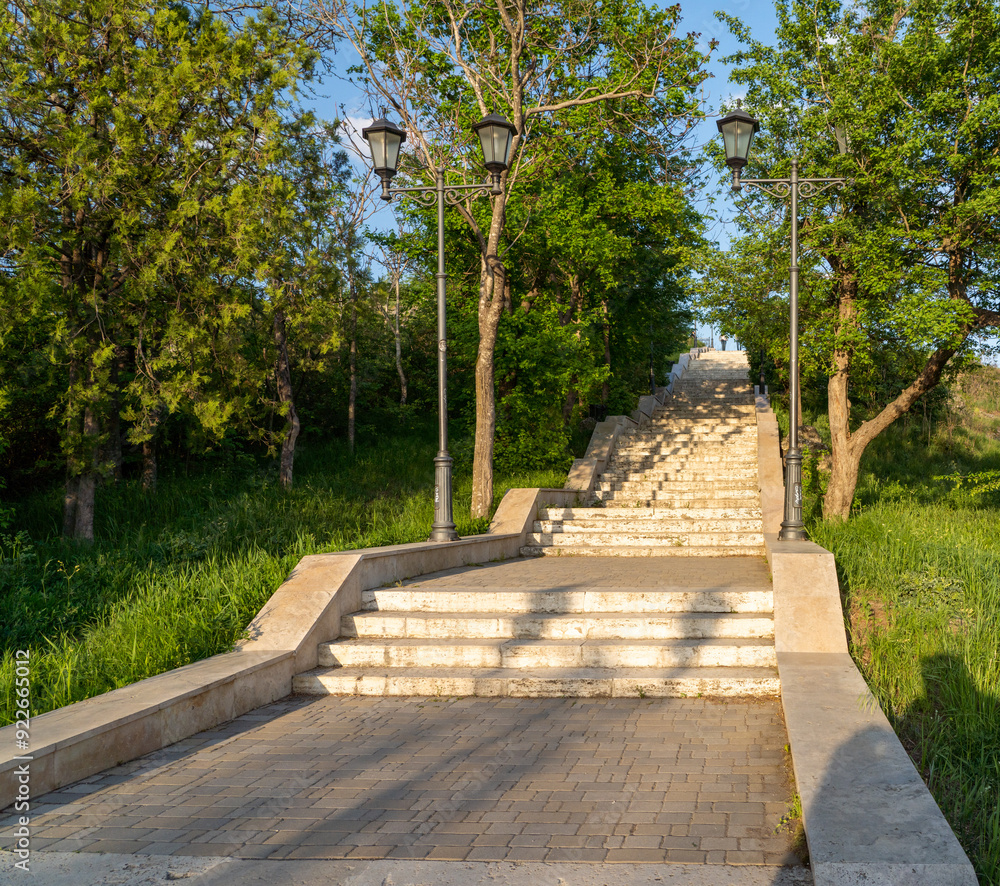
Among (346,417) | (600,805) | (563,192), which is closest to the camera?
(600,805)

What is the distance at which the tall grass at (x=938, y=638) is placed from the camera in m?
4.11

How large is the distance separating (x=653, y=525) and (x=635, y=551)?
109cm

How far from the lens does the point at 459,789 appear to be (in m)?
4.29

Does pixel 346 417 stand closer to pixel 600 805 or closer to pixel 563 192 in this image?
pixel 563 192

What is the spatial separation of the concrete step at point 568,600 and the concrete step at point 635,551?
3609 mm

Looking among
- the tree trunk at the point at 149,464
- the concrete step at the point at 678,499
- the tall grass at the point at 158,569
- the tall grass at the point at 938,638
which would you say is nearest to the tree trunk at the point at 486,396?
the tall grass at the point at 158,569

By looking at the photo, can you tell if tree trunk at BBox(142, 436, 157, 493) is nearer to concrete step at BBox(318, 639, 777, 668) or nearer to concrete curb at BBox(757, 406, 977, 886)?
concrete step at BBox(318, 639, 777, 668)

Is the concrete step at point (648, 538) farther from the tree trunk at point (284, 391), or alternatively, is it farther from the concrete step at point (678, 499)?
the tree trunk at point (284, 391)

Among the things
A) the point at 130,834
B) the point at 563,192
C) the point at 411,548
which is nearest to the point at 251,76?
the point at 563,192

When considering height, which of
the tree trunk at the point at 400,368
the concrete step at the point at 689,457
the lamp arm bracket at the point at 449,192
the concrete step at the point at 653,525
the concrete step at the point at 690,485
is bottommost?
the concrete step at the point at 653,525

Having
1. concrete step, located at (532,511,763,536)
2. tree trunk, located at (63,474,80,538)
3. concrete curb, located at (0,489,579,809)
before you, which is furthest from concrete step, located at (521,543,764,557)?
tree trunk, located at (63,474,80,538)

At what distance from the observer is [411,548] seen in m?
8.81

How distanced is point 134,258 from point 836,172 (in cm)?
1128

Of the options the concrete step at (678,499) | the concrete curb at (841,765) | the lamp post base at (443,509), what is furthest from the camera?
the concrete step at (678,499)
